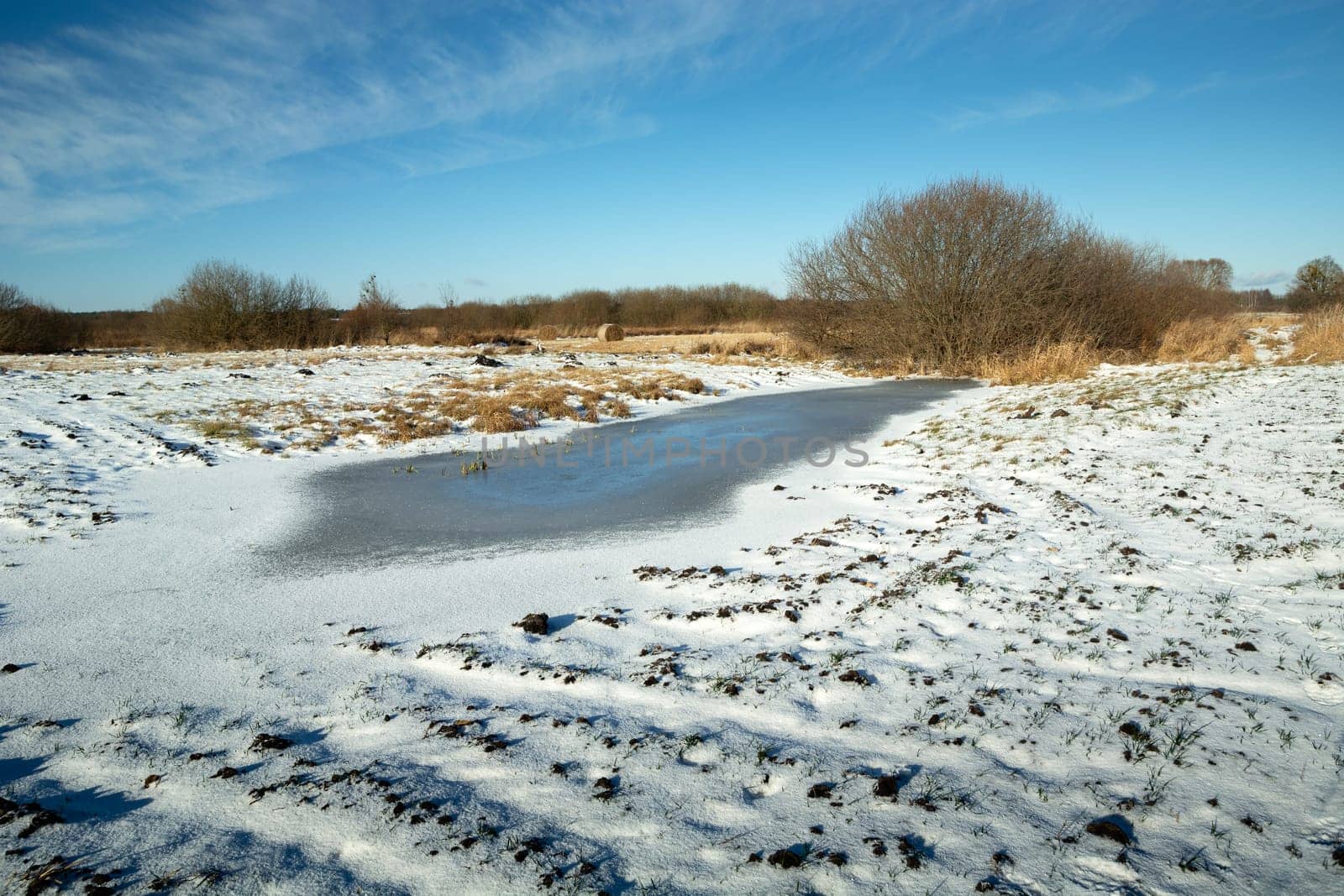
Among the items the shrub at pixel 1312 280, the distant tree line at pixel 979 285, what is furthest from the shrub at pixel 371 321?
the shrub at pixel 1312 280

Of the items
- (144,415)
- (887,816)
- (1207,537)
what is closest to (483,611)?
(887,816)

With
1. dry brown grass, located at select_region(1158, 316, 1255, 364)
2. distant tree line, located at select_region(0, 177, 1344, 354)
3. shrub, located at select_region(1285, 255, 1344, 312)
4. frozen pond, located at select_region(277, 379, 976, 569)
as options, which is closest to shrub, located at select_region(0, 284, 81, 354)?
distant tree line, located at select_region(0, 177, 1344, 354)

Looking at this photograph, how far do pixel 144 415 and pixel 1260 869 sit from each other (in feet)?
45.1

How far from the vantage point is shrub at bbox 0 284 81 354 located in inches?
1079

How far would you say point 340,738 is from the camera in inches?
115

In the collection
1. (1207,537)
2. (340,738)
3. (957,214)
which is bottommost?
(340,738)

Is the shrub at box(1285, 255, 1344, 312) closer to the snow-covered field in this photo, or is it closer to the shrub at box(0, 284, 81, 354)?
the snow-covered field

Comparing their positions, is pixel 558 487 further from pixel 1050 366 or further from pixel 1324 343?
pixel 1324 343

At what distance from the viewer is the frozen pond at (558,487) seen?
591 centimetres

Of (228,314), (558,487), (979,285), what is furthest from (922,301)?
(228,314)

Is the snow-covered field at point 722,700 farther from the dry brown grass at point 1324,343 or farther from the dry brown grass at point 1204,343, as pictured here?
the dry brown grass at point 1204,343

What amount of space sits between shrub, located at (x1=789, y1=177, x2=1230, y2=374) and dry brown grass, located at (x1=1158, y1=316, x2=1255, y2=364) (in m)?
1.11

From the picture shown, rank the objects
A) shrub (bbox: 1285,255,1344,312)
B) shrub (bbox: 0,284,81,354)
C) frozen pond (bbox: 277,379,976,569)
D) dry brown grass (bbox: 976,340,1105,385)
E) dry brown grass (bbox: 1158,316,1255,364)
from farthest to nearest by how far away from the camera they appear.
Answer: shrub (bbox: 1285,255,1344,312) < shrub (bbox: 0,284,81,354) < dry brown grass (bbox: 1158,316,1255,364) < dry brown grass (bbox: 976,340,1105,385) < frozen pond (bbox: 277,379,976,569)

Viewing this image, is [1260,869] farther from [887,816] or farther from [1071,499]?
[1071,499]
